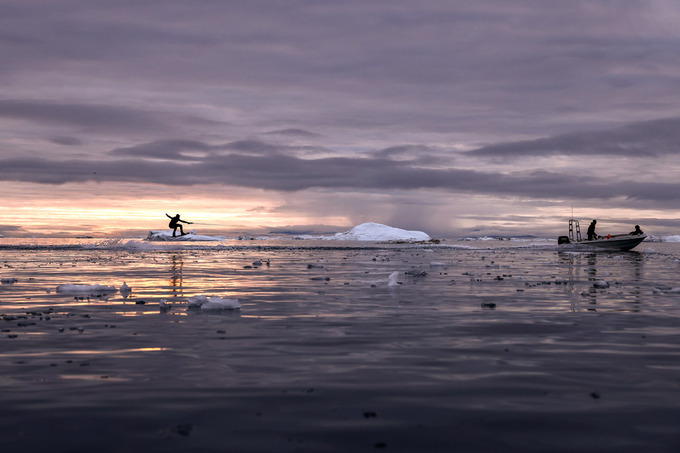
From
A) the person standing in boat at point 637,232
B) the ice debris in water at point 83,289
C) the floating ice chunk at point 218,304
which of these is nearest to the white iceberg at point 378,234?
the person standing in boat at point 637,232

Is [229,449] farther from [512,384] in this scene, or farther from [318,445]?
[512,384]

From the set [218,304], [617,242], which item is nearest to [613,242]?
[617,242]

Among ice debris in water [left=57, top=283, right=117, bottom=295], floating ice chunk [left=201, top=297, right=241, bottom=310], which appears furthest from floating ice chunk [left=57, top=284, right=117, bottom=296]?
floating ice chunk [left=201, top=297, right=241, bottom=310]

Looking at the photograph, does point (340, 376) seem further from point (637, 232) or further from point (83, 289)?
point (637, 232)

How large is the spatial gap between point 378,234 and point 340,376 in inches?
5926

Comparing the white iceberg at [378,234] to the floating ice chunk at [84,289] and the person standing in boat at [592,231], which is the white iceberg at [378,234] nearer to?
the person standing in boat at [592,231]

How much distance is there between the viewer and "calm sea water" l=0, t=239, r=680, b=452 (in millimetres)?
4277

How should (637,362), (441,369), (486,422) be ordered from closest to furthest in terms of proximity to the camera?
(486,422) < (441,369) < (637,362)

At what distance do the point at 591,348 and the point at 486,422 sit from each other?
361 cm

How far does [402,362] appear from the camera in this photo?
661 centimetres

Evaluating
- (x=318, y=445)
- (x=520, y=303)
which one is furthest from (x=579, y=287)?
(x=318, y=445)

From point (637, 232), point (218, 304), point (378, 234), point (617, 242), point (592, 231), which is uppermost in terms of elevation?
point (378, 234)

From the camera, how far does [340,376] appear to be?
5.97 metres

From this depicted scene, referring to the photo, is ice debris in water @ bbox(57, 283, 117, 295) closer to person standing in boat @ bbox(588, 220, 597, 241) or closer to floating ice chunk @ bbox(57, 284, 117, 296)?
floating ice chunk @ bbox(57, 284, 117, 296)
